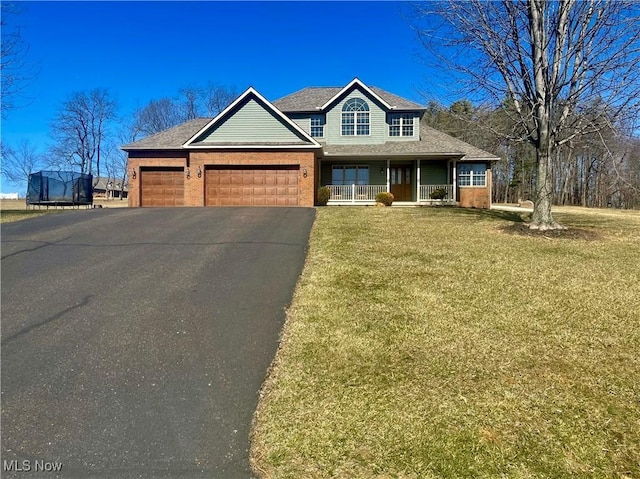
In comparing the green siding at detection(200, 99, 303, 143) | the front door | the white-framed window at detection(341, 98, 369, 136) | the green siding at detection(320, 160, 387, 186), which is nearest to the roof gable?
the white-framed window at detection(341, 98, 369, 136)

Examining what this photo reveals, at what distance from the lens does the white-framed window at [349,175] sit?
73.3 feet

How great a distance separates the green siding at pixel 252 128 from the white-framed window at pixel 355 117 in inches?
180

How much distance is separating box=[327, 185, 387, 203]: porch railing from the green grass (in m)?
14.3

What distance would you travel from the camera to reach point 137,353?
4031mm

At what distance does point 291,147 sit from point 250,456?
17.0 m

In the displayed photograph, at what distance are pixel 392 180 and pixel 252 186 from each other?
29.0 feet

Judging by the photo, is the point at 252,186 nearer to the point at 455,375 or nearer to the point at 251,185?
the point at 251,185

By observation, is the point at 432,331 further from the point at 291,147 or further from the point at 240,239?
the point at 291,147

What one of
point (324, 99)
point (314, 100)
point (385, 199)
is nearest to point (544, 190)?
point (385, 199)

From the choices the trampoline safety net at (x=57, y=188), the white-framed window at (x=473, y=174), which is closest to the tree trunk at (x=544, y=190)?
the white-framed window at (x=473, y=174)

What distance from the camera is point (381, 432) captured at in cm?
285

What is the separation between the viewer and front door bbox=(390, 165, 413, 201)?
2272 centimetres

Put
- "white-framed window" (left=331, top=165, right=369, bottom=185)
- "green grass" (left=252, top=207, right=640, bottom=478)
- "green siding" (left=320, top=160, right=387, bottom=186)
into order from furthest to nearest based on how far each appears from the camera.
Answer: "white-framed window" (left=331, top=165, right=369, bottom=185) → "green siding" (left=320, top=160, right=387, bottom=186) → "green grass" (left=252, top=207, right=640, bottom=478)

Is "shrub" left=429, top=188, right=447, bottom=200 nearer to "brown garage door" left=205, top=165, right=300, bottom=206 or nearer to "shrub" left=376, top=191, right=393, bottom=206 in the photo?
"shrub" left=376, top=191, right=393, bottom=206
